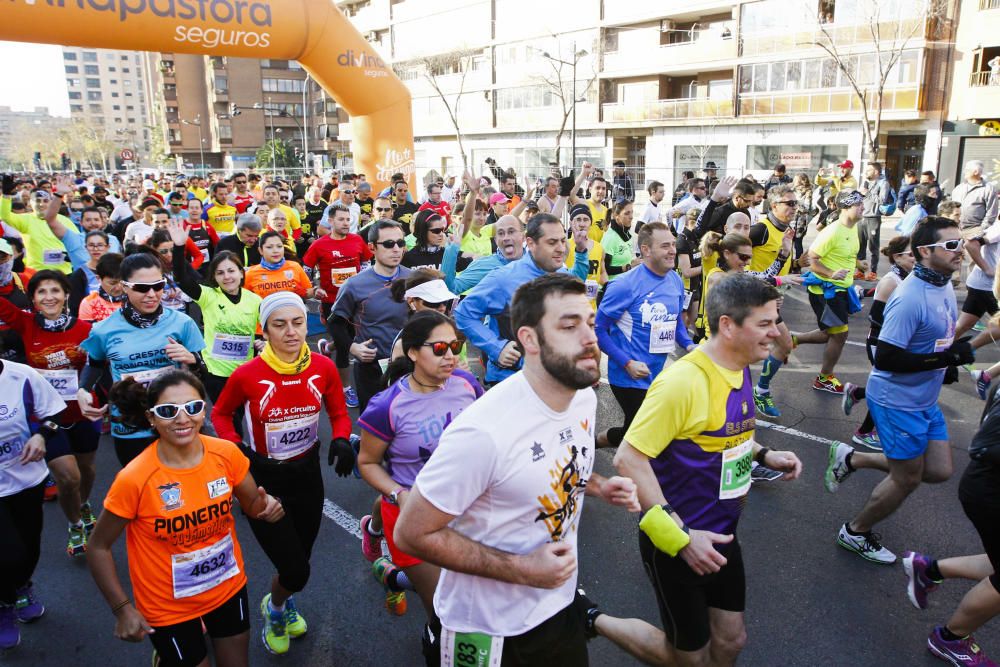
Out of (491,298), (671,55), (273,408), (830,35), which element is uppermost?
(671,55)

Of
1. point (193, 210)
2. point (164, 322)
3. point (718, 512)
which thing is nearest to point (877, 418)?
point (718, 512)

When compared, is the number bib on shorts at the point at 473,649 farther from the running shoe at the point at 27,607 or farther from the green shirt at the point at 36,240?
the green shirt at the point at 36,240

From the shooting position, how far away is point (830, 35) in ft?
106

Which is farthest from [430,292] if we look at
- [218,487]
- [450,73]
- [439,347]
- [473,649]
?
[450,73]

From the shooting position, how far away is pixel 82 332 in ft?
17.0

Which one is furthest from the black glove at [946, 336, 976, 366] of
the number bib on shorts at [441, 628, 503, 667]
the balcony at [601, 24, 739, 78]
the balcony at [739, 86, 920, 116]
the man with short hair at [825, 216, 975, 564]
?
the balcony at [601, 24, 739, 78]

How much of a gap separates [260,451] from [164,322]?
53.0 inches

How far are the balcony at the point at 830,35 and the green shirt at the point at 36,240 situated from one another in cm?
3099

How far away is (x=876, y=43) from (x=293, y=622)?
3249 cm

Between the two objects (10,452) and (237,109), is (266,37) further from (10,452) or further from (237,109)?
(237,109)

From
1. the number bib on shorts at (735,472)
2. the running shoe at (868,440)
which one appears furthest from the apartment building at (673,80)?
the number bib on shorts at (735,472)

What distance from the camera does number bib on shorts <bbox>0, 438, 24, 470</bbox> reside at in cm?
379

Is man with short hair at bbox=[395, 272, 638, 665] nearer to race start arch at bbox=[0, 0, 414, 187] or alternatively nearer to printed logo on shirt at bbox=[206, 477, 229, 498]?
printed logo on shirt at bbox=[206, 477, 229, 498]

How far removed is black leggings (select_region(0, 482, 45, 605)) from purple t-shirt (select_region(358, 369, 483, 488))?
2.04 meters
